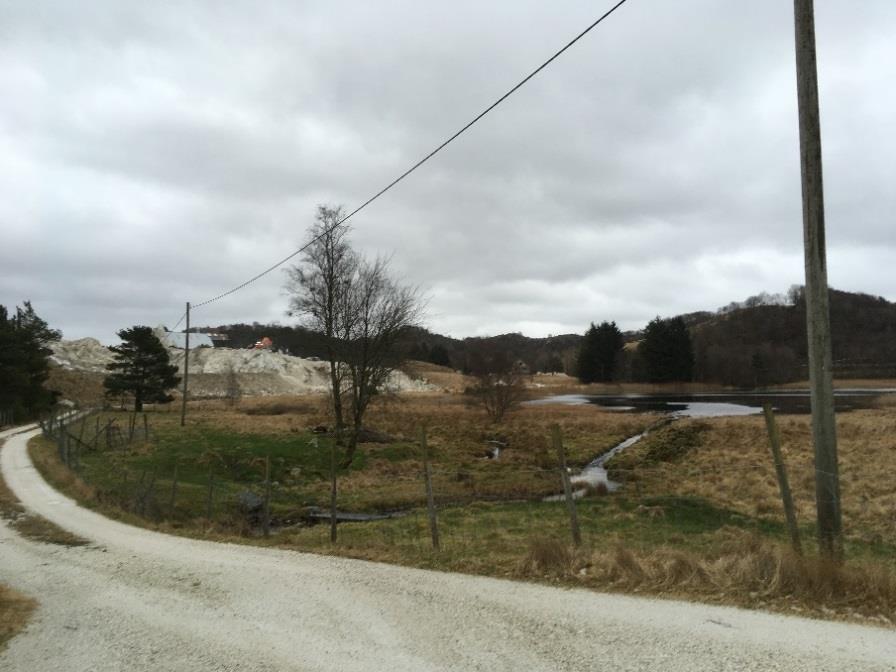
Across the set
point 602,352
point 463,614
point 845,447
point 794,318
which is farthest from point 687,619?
point 794,318

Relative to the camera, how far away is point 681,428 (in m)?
36.6

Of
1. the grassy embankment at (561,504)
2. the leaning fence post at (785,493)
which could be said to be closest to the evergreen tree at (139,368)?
the grassy embankment at (561,504)

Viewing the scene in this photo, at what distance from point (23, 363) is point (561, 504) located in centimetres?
4758

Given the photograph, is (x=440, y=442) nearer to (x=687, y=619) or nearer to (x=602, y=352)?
(x=687, y=619)

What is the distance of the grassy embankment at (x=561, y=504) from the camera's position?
7.13 metres

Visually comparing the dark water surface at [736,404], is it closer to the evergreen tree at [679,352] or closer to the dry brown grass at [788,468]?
the dry brown grass at [788,468]

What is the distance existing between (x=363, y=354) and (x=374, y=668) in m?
27.4

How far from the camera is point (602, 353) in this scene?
112 m

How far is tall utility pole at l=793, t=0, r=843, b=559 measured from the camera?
7031 millimetres

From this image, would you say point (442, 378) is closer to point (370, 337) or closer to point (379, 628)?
point (370, 337)

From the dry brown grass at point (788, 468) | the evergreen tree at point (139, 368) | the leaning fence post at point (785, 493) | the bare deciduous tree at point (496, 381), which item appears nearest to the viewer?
the leaning fence post at point (785, 493)

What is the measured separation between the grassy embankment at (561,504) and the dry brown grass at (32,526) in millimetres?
1617

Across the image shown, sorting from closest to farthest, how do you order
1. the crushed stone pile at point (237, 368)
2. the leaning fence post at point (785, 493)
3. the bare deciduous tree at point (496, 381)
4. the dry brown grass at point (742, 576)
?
the dry brown grass at point (742, 576) → the leaning fence post at point (785, 493) → the bare deciduous tree at point (496, 381) → the crushed stone pile at point (237, 368)

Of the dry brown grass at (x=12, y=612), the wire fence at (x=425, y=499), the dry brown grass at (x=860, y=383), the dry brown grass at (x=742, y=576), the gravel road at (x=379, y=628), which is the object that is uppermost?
the dry brown grass at (x=860, y=383)
